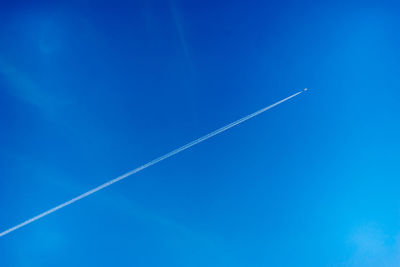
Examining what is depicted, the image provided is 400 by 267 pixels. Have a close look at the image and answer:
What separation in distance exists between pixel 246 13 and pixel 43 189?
3387 mm

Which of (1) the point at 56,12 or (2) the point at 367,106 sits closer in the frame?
(1) the point at 56,12

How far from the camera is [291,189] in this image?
345cm

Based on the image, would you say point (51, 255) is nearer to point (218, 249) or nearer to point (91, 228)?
point (91, 228)

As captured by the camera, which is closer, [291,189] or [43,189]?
[43,189]

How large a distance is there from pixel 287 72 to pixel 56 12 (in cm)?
299

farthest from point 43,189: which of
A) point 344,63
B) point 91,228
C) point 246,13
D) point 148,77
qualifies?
point 344,63

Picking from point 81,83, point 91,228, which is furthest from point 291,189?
point 81,83

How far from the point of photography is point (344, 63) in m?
3.54

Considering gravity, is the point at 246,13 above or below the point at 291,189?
above

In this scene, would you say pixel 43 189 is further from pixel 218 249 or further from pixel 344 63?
pixel 344 63

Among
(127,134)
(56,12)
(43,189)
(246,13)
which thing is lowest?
(43,189)

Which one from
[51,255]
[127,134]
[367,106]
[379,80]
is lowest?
[51,255]

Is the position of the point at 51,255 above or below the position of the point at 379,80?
below

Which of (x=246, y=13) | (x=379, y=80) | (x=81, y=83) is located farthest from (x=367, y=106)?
(x=81, y=83)
